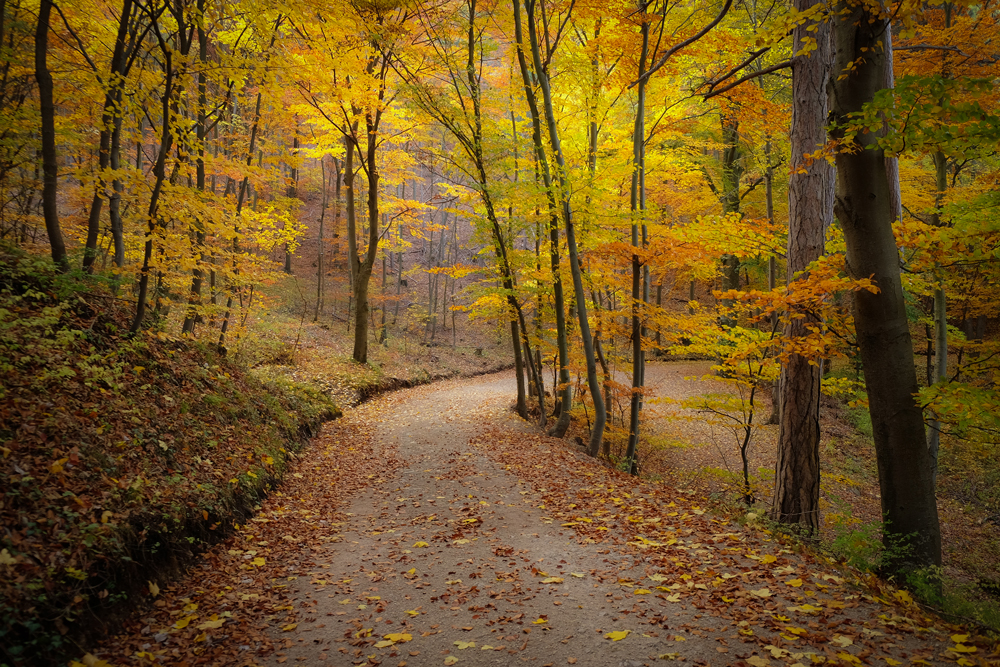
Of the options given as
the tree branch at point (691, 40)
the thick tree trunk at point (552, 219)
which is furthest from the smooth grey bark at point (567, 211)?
the tree branch at point (691, 40)

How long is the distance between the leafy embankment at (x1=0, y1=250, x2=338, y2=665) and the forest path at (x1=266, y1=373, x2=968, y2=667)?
123cm

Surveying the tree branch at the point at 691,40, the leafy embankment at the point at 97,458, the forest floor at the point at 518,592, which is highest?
the tree branch at the point at 691,40

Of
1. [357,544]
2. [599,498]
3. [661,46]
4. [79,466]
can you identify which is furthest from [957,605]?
[661,46]

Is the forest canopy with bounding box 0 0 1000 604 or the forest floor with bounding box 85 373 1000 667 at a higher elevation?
the forest canopy with bounding box 0 0 1000 604

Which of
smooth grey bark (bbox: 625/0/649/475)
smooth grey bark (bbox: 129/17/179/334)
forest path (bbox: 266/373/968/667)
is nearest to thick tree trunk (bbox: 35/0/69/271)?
smooth grey bark (bbox: 129/17/179/334)

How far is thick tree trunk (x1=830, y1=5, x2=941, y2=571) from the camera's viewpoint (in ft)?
13.8

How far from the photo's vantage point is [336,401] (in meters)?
12.4

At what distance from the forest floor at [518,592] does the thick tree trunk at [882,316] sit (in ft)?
2.89

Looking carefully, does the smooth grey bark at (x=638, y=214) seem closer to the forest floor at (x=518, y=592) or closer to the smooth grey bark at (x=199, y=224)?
the forest floor at (x=518, y=592)

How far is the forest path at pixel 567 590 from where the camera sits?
10.7ft

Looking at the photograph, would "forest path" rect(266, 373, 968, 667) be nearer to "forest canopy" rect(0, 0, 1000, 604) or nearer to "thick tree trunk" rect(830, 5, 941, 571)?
"thick tree trunk" rect(830, 5, 941, 571)

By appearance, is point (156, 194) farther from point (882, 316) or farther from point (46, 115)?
point (882, 316)

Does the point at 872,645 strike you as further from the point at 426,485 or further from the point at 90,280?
the point at 90,280

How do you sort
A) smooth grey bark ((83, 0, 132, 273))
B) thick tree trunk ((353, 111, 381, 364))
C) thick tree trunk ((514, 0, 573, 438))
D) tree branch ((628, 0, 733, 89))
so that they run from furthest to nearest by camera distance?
thick tree trunk ((353, 111, 381, 364)) → thick tree trunk ((514, 0, 573, 438)) → smooth grey bark ((83, 0, 132, 273)) → tree branch ((628, 0, 733, 89))
